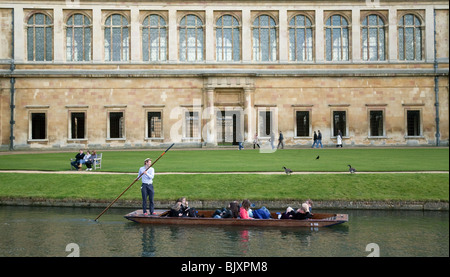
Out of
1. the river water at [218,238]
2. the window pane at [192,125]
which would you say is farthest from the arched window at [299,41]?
the river water at [218,238]

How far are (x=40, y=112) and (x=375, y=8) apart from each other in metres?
35.7

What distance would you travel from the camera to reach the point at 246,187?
2434cm

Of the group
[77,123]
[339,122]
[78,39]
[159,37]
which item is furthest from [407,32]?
[77,123]

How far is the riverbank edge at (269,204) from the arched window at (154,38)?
3011 cm

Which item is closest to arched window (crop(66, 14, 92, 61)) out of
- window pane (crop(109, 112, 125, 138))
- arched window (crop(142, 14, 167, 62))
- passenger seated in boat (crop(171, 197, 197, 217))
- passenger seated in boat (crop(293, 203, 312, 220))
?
arched window (crop(142, 14, 167, 62))

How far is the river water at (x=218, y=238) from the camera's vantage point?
14961mm

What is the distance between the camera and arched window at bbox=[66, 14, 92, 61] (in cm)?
5122

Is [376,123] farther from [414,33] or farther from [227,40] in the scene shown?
[227,40]

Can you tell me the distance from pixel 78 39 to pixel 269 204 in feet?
117

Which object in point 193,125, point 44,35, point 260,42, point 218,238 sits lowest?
point 218,238

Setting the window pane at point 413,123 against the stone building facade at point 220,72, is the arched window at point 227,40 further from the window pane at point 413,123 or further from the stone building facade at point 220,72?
the window pane at point 413,123

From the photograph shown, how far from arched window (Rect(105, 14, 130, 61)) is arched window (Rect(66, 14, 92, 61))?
179 centimetres

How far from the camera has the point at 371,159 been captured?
112ft

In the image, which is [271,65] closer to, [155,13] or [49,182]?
[155,13]
